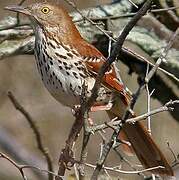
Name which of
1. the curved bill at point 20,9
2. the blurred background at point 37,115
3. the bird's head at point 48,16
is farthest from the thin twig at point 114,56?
the blurred background at point 37,115

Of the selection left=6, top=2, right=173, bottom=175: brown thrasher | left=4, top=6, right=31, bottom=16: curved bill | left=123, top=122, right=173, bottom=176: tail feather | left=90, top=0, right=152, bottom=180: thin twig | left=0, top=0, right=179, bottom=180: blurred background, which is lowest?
left=90, top=0, right=152, bottom=180: thin twig

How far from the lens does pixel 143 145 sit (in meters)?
4.79

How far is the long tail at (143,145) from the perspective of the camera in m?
4.62

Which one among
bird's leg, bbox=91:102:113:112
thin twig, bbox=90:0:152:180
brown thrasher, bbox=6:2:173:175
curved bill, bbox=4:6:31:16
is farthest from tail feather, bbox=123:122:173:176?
thin twig, bbox=90:0:152:180

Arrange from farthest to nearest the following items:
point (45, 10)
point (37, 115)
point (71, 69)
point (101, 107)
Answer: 1. point (37, 115)
2. point (45, 10)
3. point (71, 69)
4. point (101, 107)

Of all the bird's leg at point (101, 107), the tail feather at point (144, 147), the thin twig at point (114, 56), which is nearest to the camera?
the thin twig at point (114, 56)

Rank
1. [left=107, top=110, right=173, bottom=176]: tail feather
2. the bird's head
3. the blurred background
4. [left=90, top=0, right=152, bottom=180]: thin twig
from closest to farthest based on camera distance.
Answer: [left=90, top=0, right=152, bottom=180]: thin twig
[left=107, top=110, right=173, bottom=176]: tail feather
the bird's head
the blurred background

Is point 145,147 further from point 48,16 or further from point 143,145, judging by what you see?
point 48,16

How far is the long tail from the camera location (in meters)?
4.62

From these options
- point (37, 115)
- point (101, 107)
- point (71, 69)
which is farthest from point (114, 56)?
point (37, 115)

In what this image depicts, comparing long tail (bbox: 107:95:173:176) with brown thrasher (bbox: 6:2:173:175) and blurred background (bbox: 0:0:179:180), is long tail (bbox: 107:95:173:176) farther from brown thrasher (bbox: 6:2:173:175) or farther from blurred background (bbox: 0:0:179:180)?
blurred background (bbox: 0:0:179:180)

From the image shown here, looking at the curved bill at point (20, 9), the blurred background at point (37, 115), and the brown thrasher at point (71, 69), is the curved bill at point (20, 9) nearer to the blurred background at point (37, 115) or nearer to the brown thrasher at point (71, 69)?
the brown thrasher at point (71, 69)

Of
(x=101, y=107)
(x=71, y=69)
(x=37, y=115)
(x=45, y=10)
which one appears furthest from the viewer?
(x=37, y=115)

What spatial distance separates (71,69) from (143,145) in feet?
2.23
